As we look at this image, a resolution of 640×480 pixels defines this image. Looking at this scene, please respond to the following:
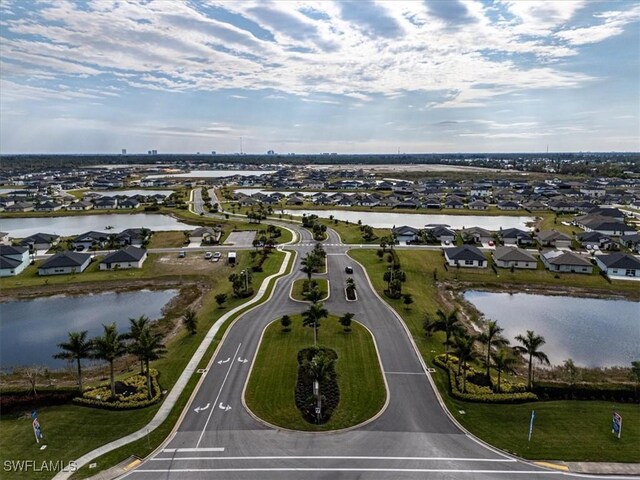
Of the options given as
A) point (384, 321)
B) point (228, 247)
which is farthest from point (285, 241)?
point (384, 321)

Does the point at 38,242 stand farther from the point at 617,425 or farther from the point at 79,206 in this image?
the point at 617,425

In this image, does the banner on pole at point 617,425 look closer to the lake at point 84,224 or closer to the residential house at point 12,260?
the residential house at point 12,260

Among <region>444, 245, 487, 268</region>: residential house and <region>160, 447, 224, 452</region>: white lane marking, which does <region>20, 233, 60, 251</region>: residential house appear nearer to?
<region>160, 447, 224, 452</region>: white lane marking

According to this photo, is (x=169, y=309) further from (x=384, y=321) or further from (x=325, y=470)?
(x=325, y=470)

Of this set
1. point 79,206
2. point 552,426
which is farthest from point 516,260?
point 79,206

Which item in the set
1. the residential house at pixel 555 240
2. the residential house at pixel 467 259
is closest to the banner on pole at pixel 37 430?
the residential house at pixel 467 259

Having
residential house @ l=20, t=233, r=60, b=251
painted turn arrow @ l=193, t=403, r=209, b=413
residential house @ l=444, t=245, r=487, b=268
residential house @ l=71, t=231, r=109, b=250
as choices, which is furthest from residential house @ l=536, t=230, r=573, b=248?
residential house @ l=20, t=233, r=60, b=251
